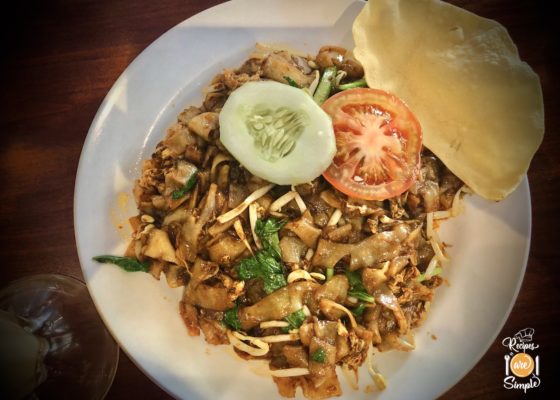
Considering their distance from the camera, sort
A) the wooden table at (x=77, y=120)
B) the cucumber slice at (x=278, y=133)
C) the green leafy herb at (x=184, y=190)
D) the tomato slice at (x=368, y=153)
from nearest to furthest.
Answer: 1. the cucumber slice at (x=278, y=133)
2. the tomato slice at (x=368, y=153)
3. the green leafy herb at (x=184, y=190)
4. the wooden table at (x=77, y=120)

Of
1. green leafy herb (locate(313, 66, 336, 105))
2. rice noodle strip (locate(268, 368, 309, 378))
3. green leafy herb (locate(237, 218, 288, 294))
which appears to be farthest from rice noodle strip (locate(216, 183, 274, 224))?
rice noodle strip (locate(268, 368, 309, 378))

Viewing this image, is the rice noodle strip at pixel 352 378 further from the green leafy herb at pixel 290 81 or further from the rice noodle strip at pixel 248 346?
the green leafy herb at pixel 290 81

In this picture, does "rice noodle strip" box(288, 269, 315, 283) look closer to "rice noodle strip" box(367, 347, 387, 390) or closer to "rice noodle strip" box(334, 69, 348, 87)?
"rice noodle strip" box(367, 347, 387, 390)

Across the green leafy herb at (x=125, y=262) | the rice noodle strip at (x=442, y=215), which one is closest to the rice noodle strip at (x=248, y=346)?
the green leafy herb at (x=125, y=262)

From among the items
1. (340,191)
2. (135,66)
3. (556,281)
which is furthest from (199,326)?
(556,281)

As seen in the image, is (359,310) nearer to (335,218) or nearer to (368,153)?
(335,218)

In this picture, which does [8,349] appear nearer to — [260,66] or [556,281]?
[260,66]
